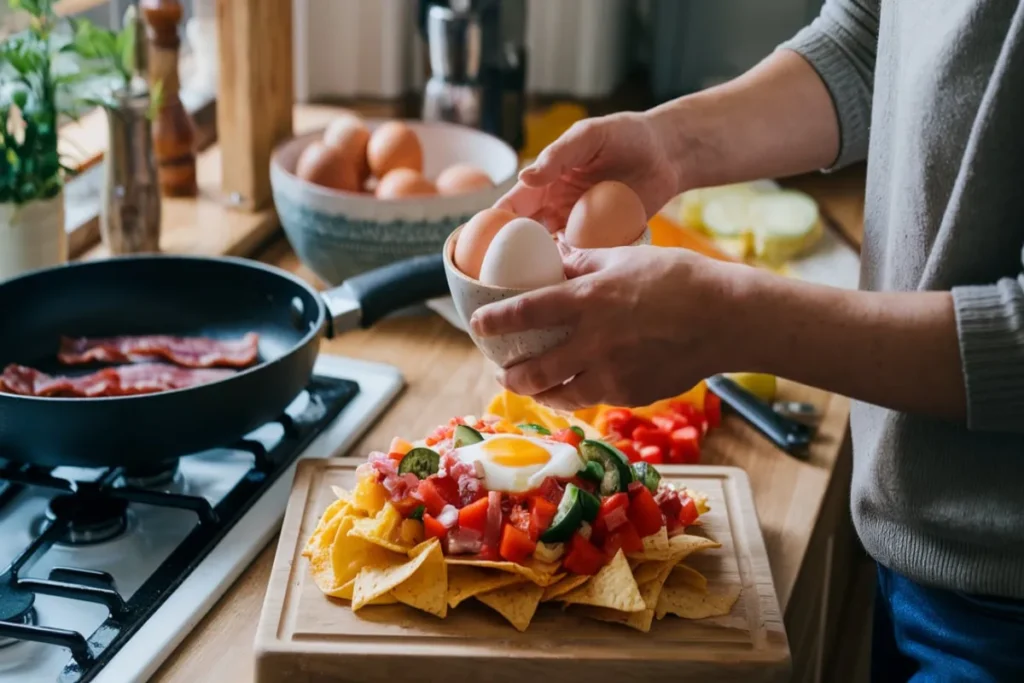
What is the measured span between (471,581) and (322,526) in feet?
0.50

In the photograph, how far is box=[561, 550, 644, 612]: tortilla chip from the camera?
3.36 ft

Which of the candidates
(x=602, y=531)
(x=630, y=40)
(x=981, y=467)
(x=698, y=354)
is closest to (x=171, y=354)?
(x=602, y=531)

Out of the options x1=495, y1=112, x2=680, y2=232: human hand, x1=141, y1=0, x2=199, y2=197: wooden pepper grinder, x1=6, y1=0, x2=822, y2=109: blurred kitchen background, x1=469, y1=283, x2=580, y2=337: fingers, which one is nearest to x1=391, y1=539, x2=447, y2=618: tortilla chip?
x1=469, y1=283, x2=580, y2=337: fingers

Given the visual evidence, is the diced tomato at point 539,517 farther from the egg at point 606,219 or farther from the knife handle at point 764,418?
the knife handle at point 764,418

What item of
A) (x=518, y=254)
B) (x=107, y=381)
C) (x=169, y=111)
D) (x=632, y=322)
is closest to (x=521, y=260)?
(x=518, y=254)

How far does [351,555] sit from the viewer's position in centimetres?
108

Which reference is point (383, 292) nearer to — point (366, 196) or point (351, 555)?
point (366, 196)

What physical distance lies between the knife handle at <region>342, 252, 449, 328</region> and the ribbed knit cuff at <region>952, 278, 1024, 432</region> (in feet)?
2.23

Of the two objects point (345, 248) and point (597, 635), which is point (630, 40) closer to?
point (345, 248)

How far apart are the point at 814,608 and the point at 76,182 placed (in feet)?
3.92

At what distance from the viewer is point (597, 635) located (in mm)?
1038

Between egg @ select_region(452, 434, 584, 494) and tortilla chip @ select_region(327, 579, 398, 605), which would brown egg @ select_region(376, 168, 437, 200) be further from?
tortilla chip @ select_region(327, 579, 398, 605)

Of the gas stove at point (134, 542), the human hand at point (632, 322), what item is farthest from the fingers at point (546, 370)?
the gas stove at point (134, 542)

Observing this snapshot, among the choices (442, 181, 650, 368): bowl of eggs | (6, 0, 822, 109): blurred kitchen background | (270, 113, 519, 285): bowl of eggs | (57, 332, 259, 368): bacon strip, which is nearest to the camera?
(442, 181, 650, 368): bowl of eggs
